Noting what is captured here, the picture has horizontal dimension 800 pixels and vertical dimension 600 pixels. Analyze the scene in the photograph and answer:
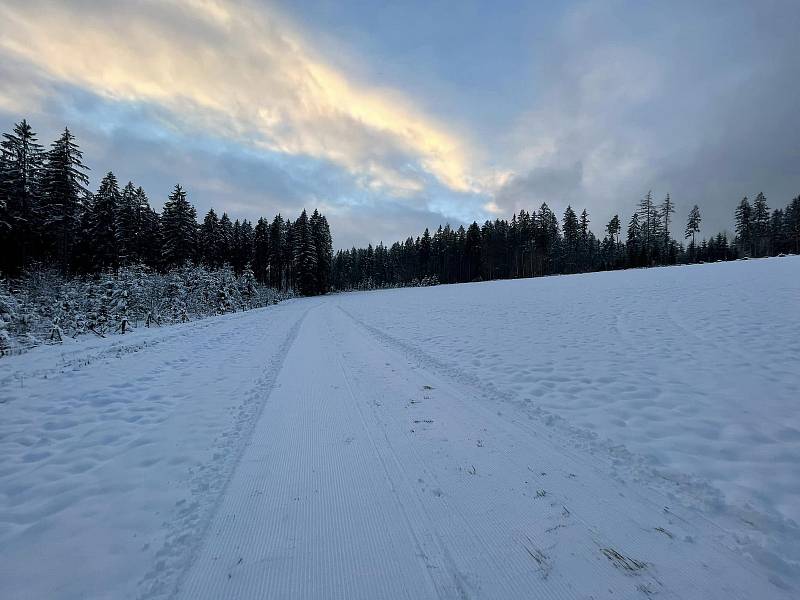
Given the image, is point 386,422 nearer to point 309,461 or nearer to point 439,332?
point 309,461

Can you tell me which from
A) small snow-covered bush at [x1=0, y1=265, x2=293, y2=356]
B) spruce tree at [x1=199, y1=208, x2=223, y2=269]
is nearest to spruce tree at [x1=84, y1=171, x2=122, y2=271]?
small snow-covered bush at [x1=0, y1=265, x2=293, y2=356]

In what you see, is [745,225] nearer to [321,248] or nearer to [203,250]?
[321,248]

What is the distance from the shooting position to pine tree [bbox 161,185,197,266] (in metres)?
43.9

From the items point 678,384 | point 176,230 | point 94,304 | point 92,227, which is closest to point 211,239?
point 176,230

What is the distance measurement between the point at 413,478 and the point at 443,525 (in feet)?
2.56

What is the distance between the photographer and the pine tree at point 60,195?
98.7 feet

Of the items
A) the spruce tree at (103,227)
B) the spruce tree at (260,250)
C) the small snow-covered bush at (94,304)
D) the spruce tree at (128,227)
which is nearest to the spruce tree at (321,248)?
the spruce tree at (260,250)

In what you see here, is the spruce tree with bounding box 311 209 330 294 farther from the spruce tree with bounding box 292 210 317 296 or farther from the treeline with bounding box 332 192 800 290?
the treeline with bounding box 332 192 800 290

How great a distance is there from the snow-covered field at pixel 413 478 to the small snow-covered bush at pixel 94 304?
25.9 ft

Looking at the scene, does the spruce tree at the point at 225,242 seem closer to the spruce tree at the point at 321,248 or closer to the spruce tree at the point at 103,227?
the spruce tree at the point at 321,248

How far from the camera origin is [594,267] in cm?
8394

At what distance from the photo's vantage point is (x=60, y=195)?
1206 inches

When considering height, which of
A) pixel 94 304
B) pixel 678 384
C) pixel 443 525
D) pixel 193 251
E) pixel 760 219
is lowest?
pixel 443 525

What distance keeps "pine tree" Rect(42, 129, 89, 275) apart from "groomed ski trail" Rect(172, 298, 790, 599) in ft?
127
